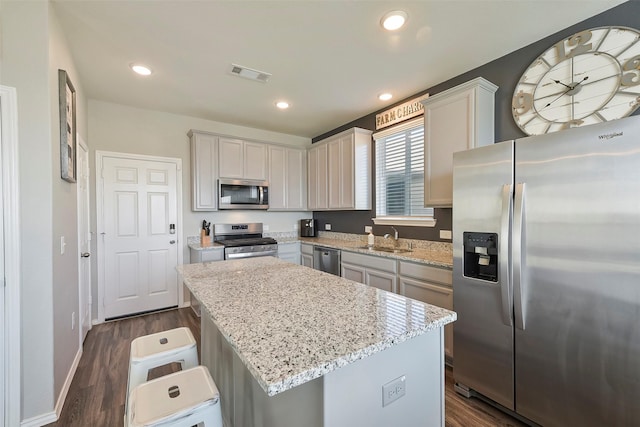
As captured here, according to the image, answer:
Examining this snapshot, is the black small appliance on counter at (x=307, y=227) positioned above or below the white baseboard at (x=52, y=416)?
above

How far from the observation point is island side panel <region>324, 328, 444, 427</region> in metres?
0.86

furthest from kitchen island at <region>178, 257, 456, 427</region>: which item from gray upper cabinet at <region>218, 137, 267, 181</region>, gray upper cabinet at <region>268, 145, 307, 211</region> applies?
gray upper cabinet at <region>268, 145, 307, 211</region>

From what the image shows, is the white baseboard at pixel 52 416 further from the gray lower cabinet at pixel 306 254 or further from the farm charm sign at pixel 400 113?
the farm charm sign at pixel 400 113

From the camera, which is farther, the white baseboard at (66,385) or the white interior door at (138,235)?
the white interior door at (138,235)

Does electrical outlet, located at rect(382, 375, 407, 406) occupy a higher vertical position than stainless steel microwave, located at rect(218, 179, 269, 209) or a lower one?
lower

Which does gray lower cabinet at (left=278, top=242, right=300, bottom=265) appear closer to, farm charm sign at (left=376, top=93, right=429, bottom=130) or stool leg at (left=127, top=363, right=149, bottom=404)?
farm charm sign at (left=376, top=93, right=429, bottom=130)

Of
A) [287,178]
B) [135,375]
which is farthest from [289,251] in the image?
[135,375]

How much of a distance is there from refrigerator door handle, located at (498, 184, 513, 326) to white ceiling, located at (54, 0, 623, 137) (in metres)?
1.32

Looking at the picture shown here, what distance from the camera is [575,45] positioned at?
80.9 inches

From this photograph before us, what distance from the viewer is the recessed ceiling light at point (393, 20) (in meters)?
1.92

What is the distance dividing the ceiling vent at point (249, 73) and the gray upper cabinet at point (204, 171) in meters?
1.33

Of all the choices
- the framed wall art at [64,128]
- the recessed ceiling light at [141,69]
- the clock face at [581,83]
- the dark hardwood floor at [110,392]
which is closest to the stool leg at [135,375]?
the dark hardwood floor at [110,392]

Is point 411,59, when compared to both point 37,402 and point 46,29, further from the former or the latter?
point 37,402

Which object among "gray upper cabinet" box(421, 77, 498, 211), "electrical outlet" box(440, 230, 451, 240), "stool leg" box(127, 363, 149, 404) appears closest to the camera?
"stool leg" box(127, 363, 149, 404)
